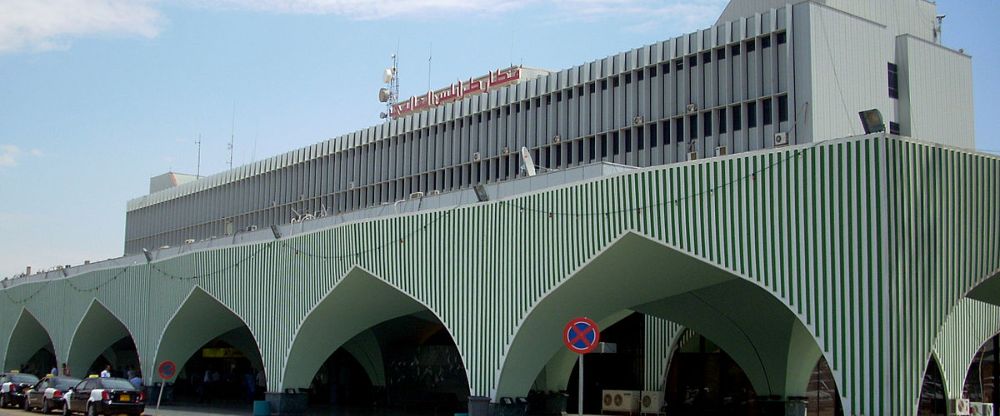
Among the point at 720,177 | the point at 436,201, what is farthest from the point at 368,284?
the point at 720,177

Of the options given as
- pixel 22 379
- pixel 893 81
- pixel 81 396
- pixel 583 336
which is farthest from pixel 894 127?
pixel 22 379

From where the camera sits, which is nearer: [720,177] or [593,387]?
[720,177]

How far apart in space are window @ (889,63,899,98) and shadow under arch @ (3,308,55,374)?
120 ft

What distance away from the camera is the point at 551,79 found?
42.1m

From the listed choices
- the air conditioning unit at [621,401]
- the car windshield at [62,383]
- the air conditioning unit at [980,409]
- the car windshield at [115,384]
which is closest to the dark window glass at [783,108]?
the air conditioning unit at [621,401]

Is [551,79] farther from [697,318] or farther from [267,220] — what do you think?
[267,220]

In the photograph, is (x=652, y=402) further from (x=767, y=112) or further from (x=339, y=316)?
(x=767, y=112)

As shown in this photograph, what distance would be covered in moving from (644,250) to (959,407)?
14.0m

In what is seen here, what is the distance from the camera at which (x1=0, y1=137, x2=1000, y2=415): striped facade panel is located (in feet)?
56.9

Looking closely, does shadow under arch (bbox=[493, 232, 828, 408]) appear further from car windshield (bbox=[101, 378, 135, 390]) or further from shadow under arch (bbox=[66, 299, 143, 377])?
shadow under arch (bbox=[66, 299, 143, 377])

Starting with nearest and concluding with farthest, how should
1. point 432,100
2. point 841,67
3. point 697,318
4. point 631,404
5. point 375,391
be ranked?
point 697,318 < point 631,404 < point 841,67 < point 375,391 < point 432,100

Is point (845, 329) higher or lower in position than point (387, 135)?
lower

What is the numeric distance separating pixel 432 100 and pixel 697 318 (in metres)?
24.5

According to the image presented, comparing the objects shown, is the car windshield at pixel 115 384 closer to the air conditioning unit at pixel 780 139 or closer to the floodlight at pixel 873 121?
the air conditioning unit at pixel 780 139
